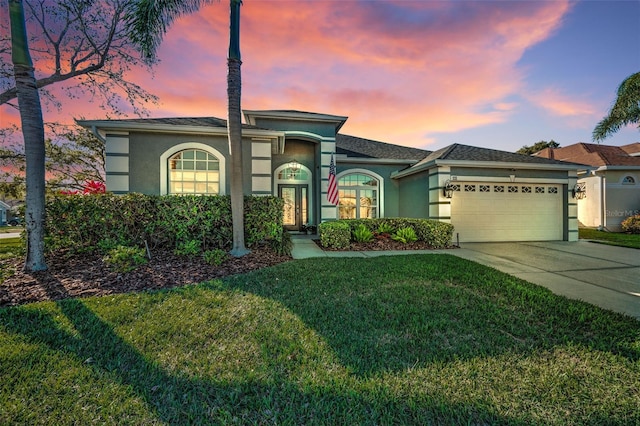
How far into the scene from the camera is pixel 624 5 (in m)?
7.74

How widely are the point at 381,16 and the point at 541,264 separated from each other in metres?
8.03

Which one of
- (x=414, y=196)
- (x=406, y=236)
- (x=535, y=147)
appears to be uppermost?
(x=535, y=147)

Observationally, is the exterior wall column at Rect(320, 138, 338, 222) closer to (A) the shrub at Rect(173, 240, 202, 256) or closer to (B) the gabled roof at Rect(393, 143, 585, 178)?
(B) the gabled roof at Rect(393, 143, 585, 178)

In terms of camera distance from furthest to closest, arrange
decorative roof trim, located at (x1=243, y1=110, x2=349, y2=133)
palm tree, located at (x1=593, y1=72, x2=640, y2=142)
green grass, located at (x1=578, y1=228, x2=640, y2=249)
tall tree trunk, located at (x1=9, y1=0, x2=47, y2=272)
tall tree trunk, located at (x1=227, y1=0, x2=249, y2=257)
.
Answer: palm tree, located at (x1=593, y1=72, x2=640, y2=142)
decorative roof trim, located at (x1=243, y1=110, x2=349, y2=133)
green grass, located at (x1=578, y1=228, x2=640, y2=249)
tall tree trunk, located at (x1=227, y1=0, x2=249, y2=257)
tall tree trunk, located at (x1=9, y1=0, x2=47, y2=272)

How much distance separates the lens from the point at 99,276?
14.5 ft

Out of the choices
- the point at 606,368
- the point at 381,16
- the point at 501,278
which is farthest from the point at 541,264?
the point at 381,16

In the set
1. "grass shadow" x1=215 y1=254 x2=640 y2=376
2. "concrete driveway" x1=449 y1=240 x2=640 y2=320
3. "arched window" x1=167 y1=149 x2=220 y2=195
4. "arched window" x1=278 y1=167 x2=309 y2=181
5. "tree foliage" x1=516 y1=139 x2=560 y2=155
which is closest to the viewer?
"grass shadow" x1=215 y1=254 x2=640 y2=376

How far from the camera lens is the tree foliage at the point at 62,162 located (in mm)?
12562

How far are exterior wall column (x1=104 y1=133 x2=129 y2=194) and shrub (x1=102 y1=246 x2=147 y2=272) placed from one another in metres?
3.56

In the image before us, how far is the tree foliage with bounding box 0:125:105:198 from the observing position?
1256 cm

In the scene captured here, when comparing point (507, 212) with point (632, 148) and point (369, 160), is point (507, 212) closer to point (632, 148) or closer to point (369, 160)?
point (369, 160)

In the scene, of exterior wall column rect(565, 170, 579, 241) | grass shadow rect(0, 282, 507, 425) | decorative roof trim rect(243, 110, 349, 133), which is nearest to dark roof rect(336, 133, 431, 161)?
decorative roof trim rect(243, 110, 349, 133)

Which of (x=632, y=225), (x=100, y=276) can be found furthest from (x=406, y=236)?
(x=632, y=225)

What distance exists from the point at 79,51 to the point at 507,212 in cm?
1609
